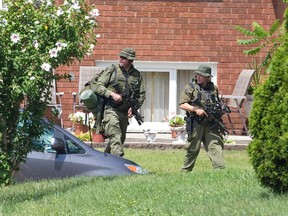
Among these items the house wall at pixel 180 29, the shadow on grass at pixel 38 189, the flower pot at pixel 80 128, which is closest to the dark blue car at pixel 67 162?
the shadow on grass at pixel 38 189

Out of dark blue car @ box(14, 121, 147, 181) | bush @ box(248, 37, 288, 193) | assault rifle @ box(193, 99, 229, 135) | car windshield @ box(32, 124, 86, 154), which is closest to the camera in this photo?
bush @ box(248, 37, 288, 193)

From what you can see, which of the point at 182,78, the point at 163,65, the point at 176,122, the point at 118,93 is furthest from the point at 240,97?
the point at 118,93

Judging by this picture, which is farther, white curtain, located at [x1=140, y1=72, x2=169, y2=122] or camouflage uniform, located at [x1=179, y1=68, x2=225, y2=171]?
white curtain, located at [x1=140, y1=72, x2=169, y2=122]

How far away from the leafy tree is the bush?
3394 mm

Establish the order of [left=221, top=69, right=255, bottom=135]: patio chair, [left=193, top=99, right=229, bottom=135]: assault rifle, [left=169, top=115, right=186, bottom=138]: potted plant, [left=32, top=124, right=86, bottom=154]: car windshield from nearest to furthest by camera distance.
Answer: [left=32, top=124, right=86, bottom=154]: car windshield → [left=193, top=99, right=229, bottom=135]: assault rifle → [left=169, top=115, right=186, bottom=138]: potted plant → [left=221, top=69, right=255, bottom=135]: patio chair

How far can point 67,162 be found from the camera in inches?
582

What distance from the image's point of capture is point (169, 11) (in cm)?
2264

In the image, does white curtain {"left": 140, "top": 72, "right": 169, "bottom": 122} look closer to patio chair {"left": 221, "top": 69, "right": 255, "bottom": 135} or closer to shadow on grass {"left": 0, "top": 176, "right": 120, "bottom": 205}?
patio chair {"left": 221, "top": 69, "right": 255, "bottom": 135}

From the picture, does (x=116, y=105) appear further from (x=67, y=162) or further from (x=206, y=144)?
(x=206, y=144)

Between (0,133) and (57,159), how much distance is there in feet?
6.72

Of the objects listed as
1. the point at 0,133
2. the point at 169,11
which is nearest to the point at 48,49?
the point at 0,133

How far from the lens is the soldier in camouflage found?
611 inches

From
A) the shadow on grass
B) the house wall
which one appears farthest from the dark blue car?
the house wall

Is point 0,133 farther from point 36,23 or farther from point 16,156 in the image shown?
point 36,23
